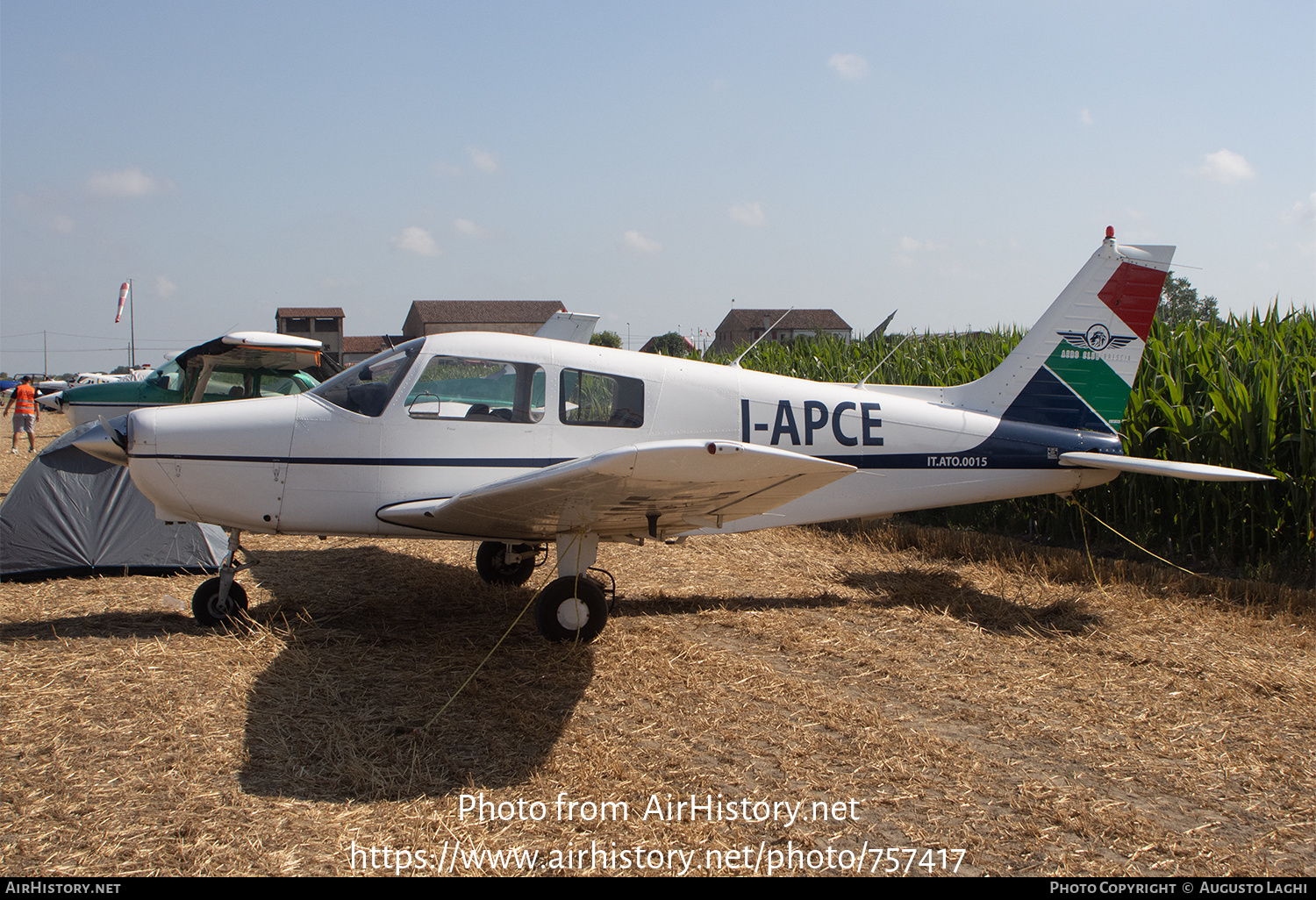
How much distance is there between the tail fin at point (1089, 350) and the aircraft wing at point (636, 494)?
3046 millimetres

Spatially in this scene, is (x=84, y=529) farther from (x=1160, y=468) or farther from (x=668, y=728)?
(x=1160, y=468)

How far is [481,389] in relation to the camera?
548cm

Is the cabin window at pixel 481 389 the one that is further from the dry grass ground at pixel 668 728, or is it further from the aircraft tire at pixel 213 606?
the aircraft tire at pixel 213 606

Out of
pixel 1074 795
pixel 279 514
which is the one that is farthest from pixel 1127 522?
pixel 279 514

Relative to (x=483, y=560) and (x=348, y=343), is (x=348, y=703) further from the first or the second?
(x=348, y=343)

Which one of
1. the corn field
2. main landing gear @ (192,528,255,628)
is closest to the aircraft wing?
Result: main landing gear @ (192,528,255,628)

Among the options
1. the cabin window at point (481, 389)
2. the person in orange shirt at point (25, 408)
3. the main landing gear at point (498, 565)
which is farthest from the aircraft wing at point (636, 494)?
the person in orange shirt at point (25, 408)

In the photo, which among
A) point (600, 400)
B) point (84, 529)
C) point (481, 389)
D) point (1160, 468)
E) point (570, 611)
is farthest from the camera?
point (84, 529)

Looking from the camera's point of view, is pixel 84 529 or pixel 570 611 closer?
pixel 570 611

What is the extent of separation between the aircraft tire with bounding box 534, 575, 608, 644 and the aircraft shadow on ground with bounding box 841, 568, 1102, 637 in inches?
98.9

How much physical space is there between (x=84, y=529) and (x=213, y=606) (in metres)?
2.31

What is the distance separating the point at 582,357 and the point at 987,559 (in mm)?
4552

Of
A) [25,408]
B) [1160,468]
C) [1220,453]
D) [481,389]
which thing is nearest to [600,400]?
[481,389]

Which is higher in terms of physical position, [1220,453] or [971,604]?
[1220,453]
